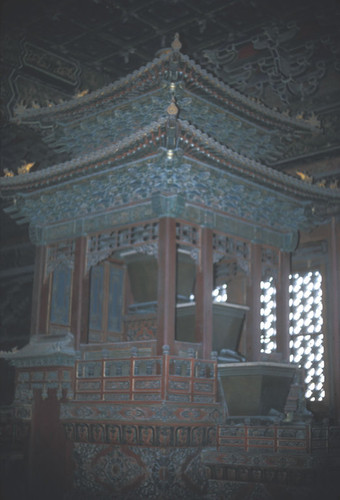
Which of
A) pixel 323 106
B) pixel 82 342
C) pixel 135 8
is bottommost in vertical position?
pixel 82 342

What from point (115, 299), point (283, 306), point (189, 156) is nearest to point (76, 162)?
point (189, 156)

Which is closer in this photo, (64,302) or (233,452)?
(233,452)

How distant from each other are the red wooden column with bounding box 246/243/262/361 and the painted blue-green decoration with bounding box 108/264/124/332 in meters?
3.08

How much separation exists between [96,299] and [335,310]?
15.4ft

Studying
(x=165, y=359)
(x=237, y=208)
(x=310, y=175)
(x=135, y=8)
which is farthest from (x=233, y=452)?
(x=135, y=8)

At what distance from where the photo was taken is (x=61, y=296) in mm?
13062

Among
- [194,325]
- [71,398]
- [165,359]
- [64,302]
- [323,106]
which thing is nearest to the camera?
[165,359]

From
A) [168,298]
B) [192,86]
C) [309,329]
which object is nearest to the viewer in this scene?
[168,298]

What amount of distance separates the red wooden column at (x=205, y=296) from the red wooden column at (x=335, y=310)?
9.48ft

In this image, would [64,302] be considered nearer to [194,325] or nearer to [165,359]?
[194,325]

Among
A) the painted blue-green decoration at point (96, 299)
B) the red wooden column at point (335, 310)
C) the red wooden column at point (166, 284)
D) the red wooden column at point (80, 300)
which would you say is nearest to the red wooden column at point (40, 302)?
the red wooden column at point (80, 300)

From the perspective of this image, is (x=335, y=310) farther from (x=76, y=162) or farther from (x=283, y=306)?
(x=76, y=162)

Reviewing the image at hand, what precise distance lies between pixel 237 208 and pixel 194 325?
2.19m

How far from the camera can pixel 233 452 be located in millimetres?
9469
